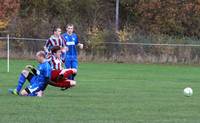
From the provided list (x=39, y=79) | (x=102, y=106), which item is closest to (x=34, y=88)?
(x=39, y=79)

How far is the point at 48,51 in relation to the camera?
19.1 meters

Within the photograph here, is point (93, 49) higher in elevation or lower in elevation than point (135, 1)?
lower

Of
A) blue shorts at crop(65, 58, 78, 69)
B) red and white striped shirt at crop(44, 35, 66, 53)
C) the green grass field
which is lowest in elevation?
the green grass field

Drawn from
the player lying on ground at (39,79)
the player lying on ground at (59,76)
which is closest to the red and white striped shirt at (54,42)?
the player lying on ground at (59,76)

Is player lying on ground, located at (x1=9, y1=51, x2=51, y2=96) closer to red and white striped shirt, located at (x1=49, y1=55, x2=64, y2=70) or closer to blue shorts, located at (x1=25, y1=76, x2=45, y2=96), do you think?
blue shorts, located at (x1=25, y1=76, x2=45, y2=96)

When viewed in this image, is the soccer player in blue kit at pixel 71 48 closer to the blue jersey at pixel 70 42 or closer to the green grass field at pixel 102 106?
the blue jersey at pixel 70 42

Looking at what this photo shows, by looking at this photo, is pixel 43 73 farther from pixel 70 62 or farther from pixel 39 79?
pixel 70 62

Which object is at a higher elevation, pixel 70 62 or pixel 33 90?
pixel 70 62

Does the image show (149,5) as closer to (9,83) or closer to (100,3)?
(100,3)

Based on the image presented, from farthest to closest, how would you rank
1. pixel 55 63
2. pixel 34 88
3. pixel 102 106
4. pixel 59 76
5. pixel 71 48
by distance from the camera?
1. pixel 71 48
2. pixel 55 63
3. pixel 59 76
4. pixel 34 88
5. pixel 102 106

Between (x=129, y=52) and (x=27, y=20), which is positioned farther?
(x=27, y=20)

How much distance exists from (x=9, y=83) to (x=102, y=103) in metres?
6.85

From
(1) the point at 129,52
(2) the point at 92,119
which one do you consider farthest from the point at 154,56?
(2) the point at 92,119

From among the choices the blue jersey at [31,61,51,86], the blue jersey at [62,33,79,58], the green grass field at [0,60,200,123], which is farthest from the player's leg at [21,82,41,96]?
the blue jersey at [62,33,79,58]
